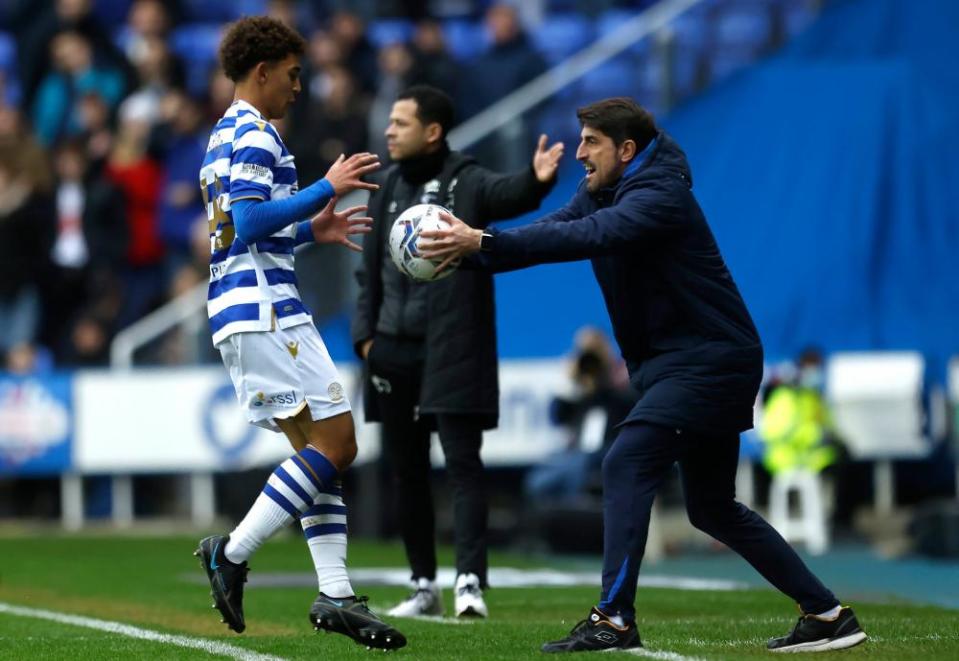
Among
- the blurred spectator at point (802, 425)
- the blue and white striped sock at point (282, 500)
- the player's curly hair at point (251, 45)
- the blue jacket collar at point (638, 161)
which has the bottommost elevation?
the blue and white striped sock at point (282, 500)

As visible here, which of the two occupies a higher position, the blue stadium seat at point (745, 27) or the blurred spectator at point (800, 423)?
the blue stadium seat at point (745, 27)

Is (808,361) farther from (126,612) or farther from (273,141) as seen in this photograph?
(273,141)

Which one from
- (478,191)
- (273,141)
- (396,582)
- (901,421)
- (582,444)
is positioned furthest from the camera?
(901,421)

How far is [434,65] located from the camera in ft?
63.5

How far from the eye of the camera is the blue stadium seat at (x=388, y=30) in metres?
22.3

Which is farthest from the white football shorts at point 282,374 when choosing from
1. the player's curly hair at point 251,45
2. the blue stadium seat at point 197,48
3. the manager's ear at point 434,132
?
the blue stadium seat at point 197,48

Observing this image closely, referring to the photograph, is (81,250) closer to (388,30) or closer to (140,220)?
(140,220)

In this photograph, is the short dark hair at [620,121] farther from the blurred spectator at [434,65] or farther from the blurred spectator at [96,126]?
the blurred spectator at [96,126]

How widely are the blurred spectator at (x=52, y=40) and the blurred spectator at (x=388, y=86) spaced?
3.26 metres

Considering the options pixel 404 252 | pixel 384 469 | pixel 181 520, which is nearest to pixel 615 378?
pixel 384 469

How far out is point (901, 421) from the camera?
1689 cm

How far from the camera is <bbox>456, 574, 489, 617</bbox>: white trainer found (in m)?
8.73

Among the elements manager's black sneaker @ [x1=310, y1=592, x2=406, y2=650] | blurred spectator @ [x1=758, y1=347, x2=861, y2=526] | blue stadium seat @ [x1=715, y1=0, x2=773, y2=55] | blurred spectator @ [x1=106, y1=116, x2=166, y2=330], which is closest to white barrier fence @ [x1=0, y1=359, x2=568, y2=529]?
blurred spectator @ [x1=106, y1=116, x2=166, y2=330]

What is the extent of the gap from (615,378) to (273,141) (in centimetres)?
959
